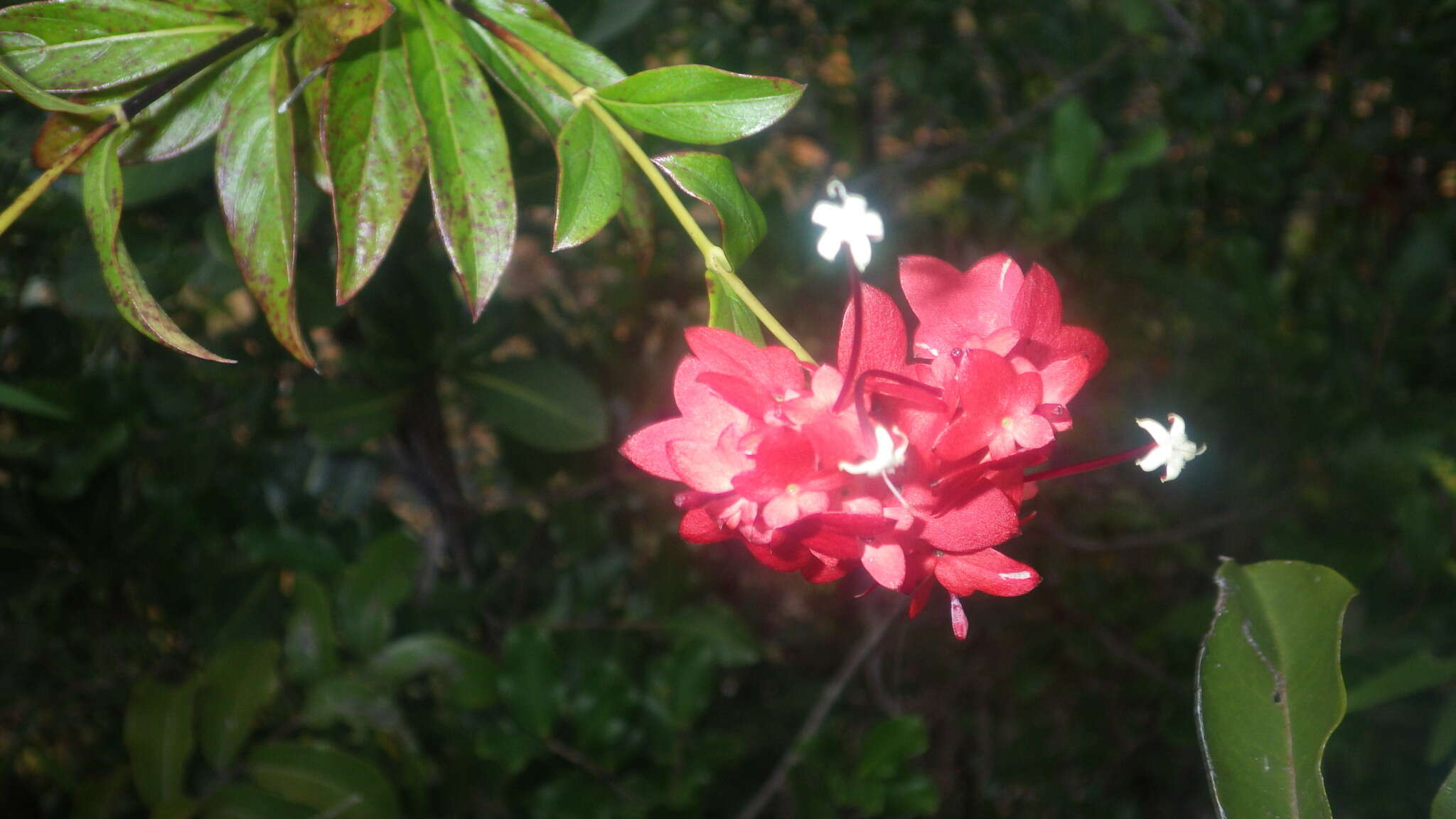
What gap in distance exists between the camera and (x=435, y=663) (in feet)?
3.34

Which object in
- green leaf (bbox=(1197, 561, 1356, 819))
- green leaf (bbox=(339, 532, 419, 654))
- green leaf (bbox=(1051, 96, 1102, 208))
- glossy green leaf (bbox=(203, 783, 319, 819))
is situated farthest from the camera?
green leaf (bbox=(1051, 96, 1102, 208))

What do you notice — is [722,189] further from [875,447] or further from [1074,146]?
[1074,146]

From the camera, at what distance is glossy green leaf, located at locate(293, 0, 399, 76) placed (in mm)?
449

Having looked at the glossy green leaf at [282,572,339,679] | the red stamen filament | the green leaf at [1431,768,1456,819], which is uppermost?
the red stamen filament

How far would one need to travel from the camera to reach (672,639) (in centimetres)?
121

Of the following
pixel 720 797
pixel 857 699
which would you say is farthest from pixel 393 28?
pixel 857 699

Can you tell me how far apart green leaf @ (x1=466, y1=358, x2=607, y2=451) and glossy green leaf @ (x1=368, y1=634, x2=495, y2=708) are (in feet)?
0.80

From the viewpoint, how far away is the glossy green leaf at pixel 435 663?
101cm

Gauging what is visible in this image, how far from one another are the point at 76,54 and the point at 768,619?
152cm

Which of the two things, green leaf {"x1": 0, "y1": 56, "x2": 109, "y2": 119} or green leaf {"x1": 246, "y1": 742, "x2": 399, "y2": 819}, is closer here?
green leaf {"x1": 0, "y1": 56, "x2": 109, "y2": 119}

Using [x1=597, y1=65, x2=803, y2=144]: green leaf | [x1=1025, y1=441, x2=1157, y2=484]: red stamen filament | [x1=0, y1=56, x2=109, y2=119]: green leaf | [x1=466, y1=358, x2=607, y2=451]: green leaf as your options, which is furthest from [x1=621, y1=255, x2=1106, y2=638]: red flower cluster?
[x1=466, y1=358, x2=607, y2=451]: green leaf

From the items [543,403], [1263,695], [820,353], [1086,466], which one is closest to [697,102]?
[1086,466]

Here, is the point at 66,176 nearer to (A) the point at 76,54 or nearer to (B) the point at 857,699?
(A) the point at 76,54

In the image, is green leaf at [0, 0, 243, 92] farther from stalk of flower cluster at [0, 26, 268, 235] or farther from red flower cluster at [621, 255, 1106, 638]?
red flower cluster at [621, 255, 1106, 638]
